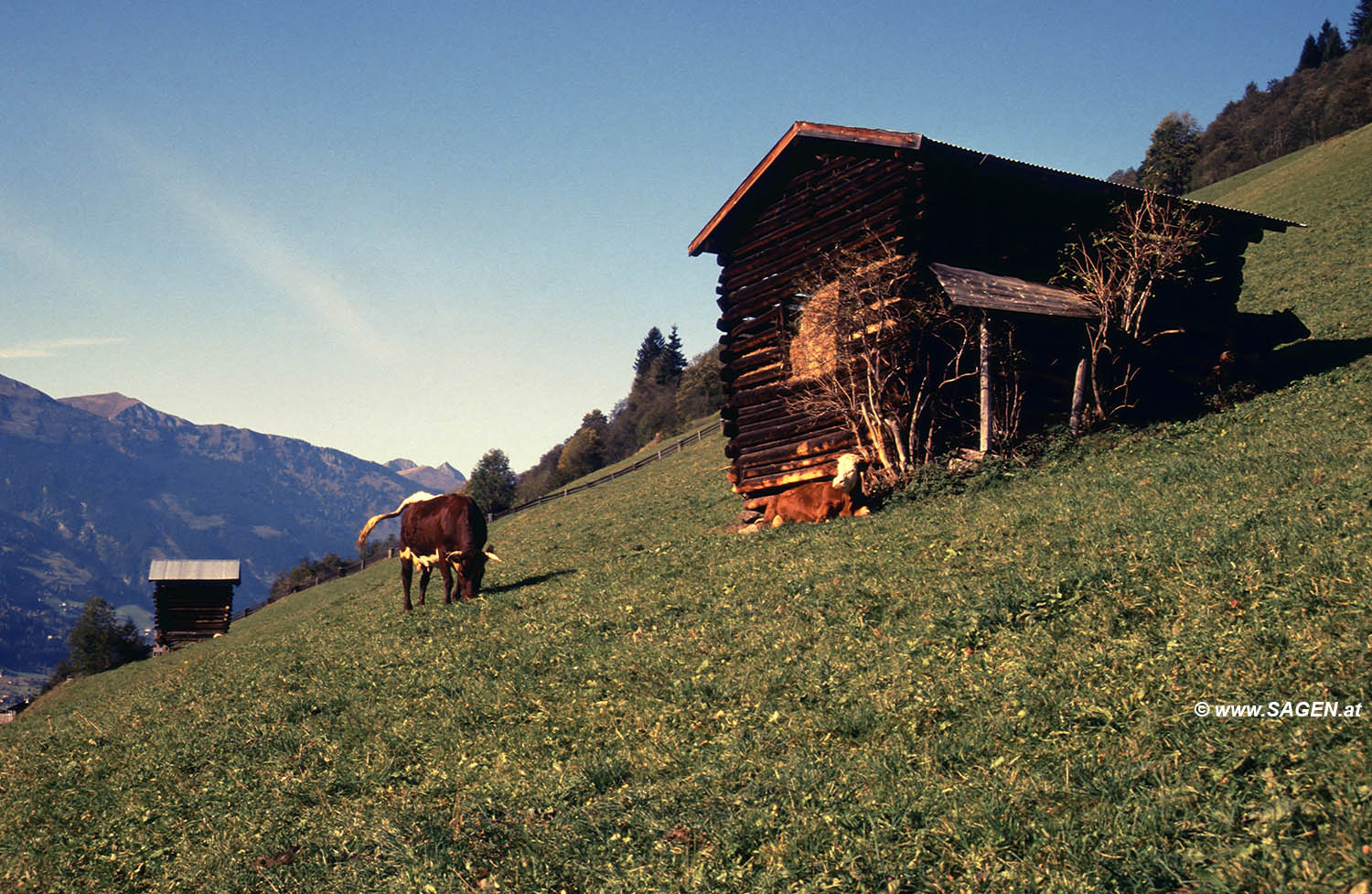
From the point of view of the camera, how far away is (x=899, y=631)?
338 inches

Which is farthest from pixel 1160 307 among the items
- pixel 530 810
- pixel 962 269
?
pixel 530 810

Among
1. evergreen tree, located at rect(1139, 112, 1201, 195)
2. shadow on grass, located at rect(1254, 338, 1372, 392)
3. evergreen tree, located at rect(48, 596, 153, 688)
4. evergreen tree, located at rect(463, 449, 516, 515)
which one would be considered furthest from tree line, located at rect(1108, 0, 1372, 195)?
evergreen tree, located at rect(48, 596, 153, 688)

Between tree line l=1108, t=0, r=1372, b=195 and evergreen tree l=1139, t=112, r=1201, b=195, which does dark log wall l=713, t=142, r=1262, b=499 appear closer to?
tree line l=1108, t=0, r=1372, b=195

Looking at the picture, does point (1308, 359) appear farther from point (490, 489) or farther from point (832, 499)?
point (490, 489)

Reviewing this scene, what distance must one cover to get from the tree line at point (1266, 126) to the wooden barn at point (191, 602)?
85.5 meters

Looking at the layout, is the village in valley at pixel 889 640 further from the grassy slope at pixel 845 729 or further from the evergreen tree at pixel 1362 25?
the evergreen tree at pixel 1362 25

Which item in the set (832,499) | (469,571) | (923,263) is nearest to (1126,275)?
(923,263)

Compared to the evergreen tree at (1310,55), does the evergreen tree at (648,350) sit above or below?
below

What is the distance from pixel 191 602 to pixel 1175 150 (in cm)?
11207

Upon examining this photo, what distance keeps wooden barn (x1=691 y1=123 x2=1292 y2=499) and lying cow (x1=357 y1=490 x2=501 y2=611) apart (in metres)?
8.17

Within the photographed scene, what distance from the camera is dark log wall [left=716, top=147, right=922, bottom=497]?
60.2ft

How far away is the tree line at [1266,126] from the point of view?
257ft

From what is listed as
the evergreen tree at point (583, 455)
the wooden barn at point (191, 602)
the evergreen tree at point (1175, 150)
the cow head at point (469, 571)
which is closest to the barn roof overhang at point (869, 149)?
the cow head at point (469, 571)

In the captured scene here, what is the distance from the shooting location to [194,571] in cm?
4553
